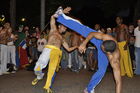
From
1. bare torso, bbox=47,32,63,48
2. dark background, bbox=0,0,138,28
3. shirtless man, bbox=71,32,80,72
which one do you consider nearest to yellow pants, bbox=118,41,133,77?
shirtless man, bbox=71,32,80,72

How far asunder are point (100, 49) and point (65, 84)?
2.48 meters

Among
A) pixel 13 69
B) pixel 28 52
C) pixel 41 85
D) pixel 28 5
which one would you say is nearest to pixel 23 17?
pixel 28 5

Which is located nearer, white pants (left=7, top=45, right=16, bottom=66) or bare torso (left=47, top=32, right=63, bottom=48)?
bare torso (left=47, top=32, right=63, bottom=48)

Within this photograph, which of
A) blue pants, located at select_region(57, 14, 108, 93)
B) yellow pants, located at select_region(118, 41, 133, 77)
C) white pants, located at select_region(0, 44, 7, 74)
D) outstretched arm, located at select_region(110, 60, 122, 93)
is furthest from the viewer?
white pants, located at select_region(0, 44, 7, 74)

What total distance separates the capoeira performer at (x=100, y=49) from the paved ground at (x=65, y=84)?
1158 millimetres

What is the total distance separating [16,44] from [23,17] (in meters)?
32.2

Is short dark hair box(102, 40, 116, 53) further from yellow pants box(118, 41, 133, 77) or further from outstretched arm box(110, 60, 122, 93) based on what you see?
yellow pants box(118, 41, 133, 77)

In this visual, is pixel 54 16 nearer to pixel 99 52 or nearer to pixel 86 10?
pixel 99 52

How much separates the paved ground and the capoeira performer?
116cm

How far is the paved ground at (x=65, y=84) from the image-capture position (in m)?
9.26

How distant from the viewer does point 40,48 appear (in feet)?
49.6

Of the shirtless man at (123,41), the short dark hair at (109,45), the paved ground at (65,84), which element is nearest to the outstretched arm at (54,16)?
the short dark hair at (109,45)

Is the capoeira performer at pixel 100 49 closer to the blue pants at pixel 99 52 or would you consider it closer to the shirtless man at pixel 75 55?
the blue pants at pixel 99 52

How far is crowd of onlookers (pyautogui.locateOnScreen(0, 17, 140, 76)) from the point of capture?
1240 centimetres
